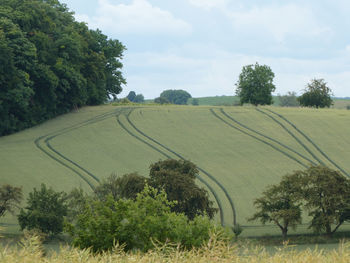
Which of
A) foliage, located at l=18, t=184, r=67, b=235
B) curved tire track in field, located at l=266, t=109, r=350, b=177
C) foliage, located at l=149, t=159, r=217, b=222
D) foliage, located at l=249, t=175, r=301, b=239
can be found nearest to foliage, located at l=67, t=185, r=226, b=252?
foliage, located at l=149, t=159, r=217, b=222

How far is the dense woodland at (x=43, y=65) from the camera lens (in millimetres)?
67250

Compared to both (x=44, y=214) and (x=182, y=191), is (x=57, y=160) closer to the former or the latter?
(x=44, y=214)

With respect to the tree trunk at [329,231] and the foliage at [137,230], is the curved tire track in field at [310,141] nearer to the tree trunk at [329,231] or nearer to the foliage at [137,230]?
the tree trunk at [329,231]

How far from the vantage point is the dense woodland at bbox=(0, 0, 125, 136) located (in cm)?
6725

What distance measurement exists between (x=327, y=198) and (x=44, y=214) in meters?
23.0

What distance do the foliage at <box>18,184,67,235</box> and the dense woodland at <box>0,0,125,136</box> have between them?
79.2 feet

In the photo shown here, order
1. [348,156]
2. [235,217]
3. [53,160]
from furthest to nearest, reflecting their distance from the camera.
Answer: [348,156] < [53,160] < [235,217]

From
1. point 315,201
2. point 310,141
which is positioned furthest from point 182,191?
point 310,141

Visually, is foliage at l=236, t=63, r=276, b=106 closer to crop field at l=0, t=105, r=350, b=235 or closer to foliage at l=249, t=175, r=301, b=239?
crop field at l=0, t=105, r=350, b=235

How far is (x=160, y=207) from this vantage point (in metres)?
28.7

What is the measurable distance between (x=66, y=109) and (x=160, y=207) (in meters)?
55.3

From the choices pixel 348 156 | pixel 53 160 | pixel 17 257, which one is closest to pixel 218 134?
pixel 348 156

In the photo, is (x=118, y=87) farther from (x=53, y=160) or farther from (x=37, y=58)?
(x=53, y=160)

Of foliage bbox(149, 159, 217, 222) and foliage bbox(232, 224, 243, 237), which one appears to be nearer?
foliage bbox(149, 159, 217, 222)
